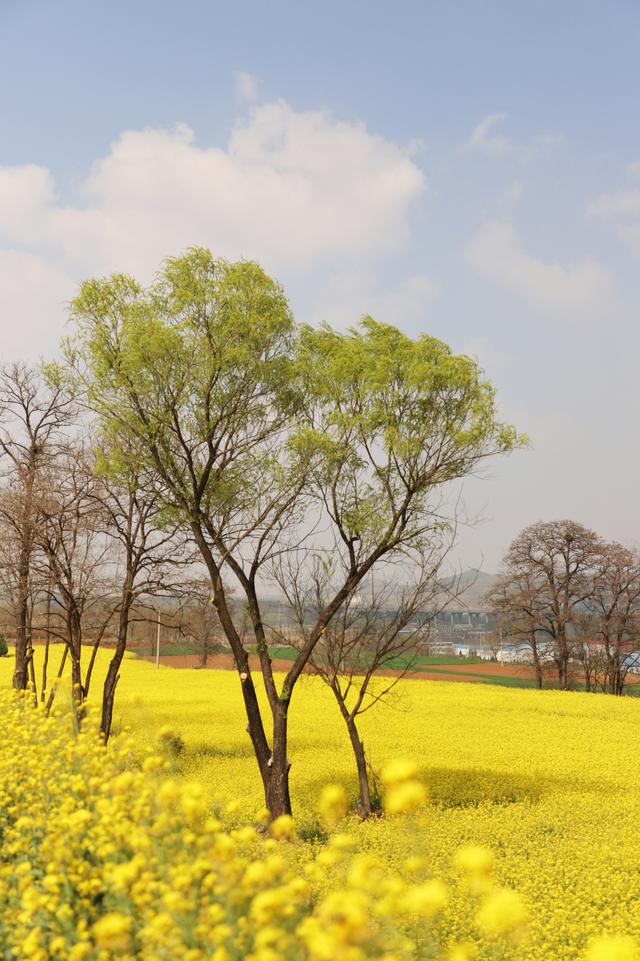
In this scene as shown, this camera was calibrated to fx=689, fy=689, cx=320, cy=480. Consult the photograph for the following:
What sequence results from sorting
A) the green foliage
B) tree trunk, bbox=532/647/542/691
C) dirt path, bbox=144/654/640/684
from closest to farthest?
the green foliage → tree trunk, bbox=532/647/542/691 → dirt path, bbox=144/654/640/684

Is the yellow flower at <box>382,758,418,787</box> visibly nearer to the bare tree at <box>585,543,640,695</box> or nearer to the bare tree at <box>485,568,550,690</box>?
the bare tree at <box>485,568,550,690</box>

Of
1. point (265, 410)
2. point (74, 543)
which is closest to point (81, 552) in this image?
point (74, 543)

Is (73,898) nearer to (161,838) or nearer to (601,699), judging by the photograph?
(161,838)

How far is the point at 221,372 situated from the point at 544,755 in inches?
546

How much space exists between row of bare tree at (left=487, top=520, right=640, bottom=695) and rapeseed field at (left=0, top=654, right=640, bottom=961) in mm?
11356

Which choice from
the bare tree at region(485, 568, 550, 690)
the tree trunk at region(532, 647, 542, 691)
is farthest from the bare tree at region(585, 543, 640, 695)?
the tree trunk at region(532, 647, 542, 691)

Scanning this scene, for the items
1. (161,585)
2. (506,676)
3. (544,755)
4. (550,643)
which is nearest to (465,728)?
(544,755)

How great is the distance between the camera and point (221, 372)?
11.8m

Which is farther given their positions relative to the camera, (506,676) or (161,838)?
(506,676)

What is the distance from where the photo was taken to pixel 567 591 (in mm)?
37875

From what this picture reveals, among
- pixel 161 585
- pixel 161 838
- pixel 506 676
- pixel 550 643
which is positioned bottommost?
pixel 506 676

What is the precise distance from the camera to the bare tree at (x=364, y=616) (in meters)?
12.7

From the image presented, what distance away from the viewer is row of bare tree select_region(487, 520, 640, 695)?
38.1 m

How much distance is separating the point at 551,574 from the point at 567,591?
1231 mm
